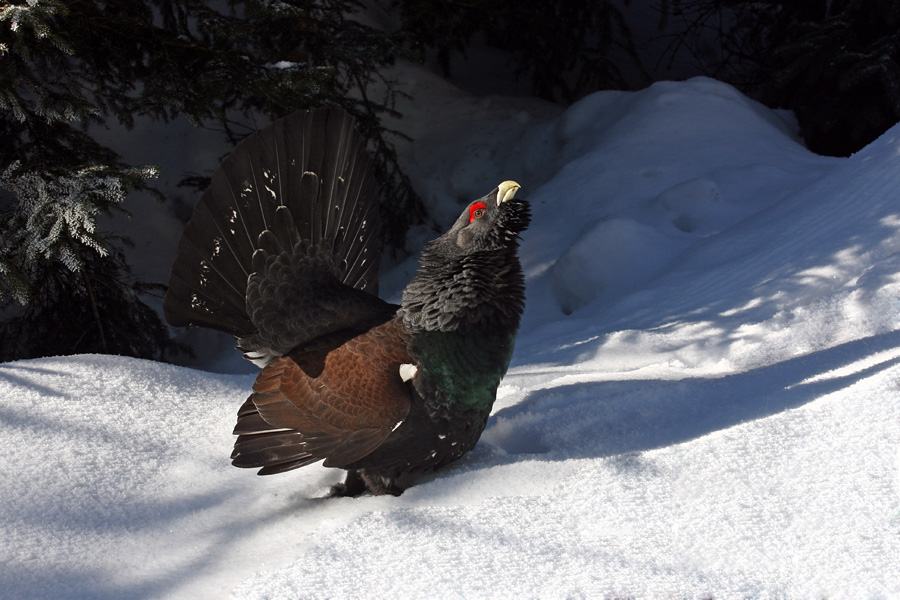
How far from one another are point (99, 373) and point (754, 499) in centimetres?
252

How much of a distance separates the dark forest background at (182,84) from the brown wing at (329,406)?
148 cm

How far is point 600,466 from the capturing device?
2189 millimetres

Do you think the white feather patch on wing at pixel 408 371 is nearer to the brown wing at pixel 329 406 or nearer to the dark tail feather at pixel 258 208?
the brown wing at pixel 329 406

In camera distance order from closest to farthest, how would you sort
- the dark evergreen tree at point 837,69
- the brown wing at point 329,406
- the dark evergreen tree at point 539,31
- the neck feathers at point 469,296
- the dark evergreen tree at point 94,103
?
the brown wing at point 329,406, the neck feathers at point 469,296, the dark evergreen tree at point 94,103, the dark evergreen tree at point 837,69, the dark evergreen tree at point 539,31

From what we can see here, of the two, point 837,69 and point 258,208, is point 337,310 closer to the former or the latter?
point 258,208

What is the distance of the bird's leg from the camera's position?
2.36 meters

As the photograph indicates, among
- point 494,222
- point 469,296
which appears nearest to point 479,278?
point 469,296

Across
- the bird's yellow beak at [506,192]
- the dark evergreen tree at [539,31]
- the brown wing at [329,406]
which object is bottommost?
the brown wing at [329,406]

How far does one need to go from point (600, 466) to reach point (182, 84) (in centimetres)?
320

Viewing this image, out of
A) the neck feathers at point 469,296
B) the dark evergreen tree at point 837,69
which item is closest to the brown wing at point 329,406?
the neck feathers at point 469,296

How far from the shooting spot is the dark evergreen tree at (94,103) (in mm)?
3273

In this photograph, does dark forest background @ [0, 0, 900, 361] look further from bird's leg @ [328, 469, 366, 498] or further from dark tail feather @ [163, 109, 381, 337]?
bird's leg @ [328, 469, 366, 498]

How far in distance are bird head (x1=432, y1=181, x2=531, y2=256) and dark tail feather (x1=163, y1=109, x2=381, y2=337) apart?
1.98ft

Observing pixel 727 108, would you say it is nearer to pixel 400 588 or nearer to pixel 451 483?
pixel 451 483
